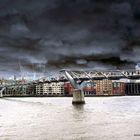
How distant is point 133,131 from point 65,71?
318 ft

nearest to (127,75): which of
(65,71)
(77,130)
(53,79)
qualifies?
(65,71)

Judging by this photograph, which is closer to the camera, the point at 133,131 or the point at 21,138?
the point at 21,138

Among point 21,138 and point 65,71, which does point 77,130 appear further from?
point 65,71

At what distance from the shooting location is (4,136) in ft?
143

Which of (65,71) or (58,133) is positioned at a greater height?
(65,71)

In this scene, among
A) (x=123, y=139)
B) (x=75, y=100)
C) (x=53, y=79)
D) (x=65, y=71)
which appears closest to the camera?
(x=123, y=139)

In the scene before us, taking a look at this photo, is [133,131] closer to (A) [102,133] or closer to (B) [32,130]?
(A) [102,133]

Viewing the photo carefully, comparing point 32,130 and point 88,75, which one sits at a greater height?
point 88,75

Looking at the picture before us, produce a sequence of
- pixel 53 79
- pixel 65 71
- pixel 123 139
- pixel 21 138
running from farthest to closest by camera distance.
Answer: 1. pixel 53 79
2. pixel 65 71
3. pixel 21 138
4. pixel 123 139

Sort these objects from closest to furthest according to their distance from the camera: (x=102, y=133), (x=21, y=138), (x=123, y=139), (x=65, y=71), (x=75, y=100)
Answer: (x=123, y=139)
(x=21, y=138)
(x=102, y=133)
(x=75, y=100)
(x=65, y=71)

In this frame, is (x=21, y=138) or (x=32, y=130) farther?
(x=32, y=130)

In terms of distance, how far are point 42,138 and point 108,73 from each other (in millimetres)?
107178

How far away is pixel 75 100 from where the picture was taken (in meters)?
132

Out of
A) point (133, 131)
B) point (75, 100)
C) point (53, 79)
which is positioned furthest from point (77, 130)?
point (53, 79)
